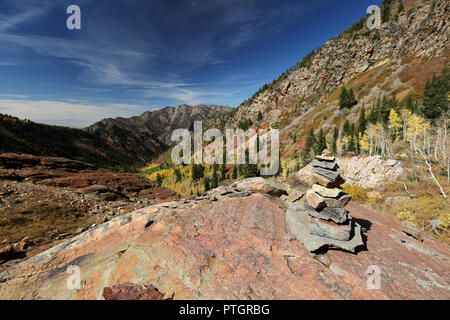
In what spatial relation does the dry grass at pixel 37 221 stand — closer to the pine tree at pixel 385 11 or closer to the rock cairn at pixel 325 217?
the rock cairn at pixel 325 217

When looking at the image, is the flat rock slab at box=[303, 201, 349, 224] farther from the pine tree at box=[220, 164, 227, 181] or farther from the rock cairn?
the pine tree at box=[220, 164, 227, 181]

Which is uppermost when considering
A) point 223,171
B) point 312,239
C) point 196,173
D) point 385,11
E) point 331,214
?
point 385,11

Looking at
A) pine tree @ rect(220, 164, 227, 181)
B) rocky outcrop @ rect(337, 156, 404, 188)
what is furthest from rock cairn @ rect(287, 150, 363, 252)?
pine tree @ rect(220, 164, 227, 181)

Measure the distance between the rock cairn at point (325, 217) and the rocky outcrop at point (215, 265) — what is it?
0.39 meters

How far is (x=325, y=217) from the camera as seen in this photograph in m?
7.37

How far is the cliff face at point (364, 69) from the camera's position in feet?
286

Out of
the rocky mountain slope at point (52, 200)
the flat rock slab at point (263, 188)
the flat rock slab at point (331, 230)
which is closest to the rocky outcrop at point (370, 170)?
the flat rock slab at point (263, 188)

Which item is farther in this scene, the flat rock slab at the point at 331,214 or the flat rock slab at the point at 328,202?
the flat rock slab at the point at 328,202

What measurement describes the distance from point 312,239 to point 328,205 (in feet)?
6.96

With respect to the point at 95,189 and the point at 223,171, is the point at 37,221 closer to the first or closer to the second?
the point at 95,189

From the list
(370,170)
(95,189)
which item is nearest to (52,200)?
(95,189)

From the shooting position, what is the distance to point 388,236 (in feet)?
28.6
